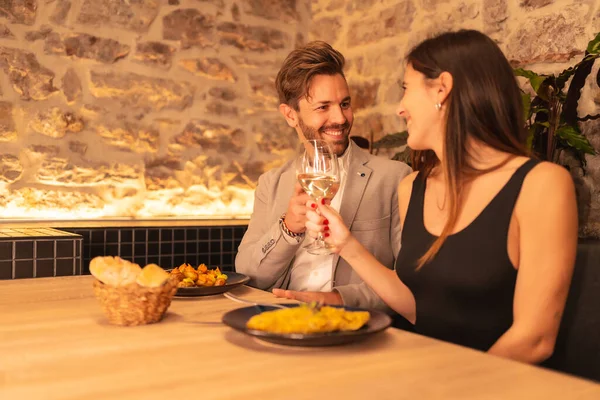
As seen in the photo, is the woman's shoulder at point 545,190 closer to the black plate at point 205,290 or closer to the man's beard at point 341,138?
the black plate at point 205,290

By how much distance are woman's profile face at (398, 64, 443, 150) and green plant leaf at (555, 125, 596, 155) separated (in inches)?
39.6

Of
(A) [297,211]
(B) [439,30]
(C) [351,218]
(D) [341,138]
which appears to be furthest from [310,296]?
(B) [439,30]

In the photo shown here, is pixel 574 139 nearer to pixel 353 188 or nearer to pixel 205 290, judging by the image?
pixel 353 188

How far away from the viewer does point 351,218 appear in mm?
2357

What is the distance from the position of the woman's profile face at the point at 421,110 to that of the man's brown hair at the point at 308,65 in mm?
737

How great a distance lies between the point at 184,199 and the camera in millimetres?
4051

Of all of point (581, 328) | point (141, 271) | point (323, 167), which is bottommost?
point (581, 328)

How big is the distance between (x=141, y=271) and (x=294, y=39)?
3.45m

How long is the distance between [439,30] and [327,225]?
94.9 inches

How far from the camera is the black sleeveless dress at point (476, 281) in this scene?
1.56 meters

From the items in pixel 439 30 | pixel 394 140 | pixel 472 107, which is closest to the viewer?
pixel 472 107

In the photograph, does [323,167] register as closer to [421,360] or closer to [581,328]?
[421,360]

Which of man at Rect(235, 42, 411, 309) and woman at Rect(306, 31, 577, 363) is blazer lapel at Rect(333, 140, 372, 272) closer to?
man at Rect(235, 42, 411, 309)

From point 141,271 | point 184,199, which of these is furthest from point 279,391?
point 184,199
